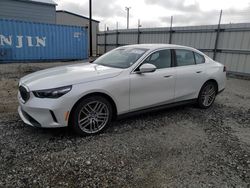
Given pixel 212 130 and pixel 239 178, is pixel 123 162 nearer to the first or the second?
pixel 239 178

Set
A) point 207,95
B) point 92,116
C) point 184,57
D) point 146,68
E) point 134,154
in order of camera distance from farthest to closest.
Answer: point 207,95
point 184,57
point 146,68
point 92,116
point 134,154

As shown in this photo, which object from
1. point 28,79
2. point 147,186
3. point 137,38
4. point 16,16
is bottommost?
point 147,186

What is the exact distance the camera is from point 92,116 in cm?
332

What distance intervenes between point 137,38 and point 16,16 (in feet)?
31.9

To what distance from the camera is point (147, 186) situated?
230 cm

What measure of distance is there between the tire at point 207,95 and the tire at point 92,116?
2398 mm

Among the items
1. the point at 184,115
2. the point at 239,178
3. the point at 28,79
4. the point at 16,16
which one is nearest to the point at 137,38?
the point at 16,16

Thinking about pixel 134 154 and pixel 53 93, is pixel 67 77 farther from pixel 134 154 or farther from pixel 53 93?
pixel 134 154

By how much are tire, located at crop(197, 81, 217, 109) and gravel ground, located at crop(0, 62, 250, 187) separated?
61 cm

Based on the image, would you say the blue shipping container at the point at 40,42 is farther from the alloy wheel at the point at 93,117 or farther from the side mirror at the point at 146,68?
the side mirror at the point at 146,68

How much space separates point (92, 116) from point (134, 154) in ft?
2.96

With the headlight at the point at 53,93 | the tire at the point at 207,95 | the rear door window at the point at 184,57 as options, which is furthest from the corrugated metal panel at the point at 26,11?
the tire at the point at 207,95

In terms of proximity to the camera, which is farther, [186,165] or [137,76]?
[137,76]

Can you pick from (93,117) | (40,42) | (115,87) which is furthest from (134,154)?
(40,42)
